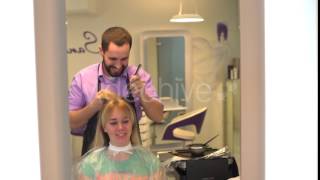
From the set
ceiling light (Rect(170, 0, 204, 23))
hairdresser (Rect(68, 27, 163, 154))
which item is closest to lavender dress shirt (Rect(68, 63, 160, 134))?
hairdresser (Rect(68, 27, 163, 154))

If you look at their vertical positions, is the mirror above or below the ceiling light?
below

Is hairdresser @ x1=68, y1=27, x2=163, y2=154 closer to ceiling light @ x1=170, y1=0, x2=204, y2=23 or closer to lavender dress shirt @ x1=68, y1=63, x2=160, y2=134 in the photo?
lavender dress shirt @ x1=68, y1=63, x2=160, y2=134

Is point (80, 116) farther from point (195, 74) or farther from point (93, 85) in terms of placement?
point (195, 74)

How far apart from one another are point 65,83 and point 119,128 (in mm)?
201

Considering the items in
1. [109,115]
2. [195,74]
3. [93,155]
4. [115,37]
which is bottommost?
[93,155]

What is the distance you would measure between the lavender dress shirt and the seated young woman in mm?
32

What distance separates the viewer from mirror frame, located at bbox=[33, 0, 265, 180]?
91 cm

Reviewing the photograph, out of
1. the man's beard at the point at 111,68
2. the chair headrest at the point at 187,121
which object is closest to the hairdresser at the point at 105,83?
the man's beard at the point at 111,68

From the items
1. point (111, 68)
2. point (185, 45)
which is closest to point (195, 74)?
point (185, 45)

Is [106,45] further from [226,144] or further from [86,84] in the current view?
[226,144]

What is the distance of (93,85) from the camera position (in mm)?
1004

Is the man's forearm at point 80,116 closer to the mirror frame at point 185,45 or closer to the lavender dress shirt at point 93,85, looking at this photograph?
the lavender dress shirt at point 93,85
